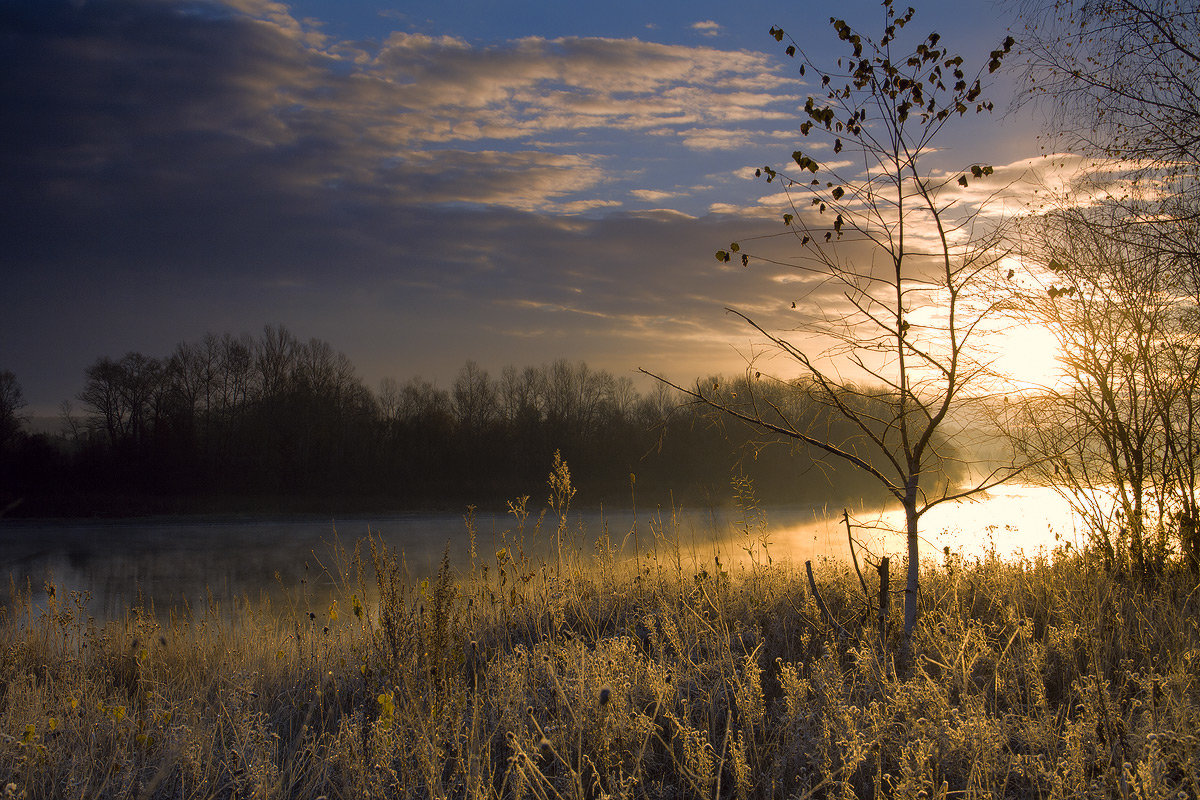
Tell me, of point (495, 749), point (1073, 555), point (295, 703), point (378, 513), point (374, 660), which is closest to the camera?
point (495, 749)

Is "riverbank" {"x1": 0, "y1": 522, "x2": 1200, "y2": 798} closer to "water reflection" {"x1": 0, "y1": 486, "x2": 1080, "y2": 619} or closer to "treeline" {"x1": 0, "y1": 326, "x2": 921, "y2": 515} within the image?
"water reflection" {"x1": 0, "y1": 486, "x2": 1080, "y2": 619}

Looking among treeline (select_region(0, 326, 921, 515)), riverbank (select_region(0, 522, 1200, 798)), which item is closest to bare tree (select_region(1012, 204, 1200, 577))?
riverbank (select_region(0, 522, 1200, 798))

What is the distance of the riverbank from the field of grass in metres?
0.02

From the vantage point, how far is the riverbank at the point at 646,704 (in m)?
2.65

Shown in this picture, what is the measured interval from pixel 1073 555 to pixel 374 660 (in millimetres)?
6006

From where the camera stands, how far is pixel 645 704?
3.32 meters

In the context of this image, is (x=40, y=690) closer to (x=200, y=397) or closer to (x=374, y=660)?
(x=374, y=660)

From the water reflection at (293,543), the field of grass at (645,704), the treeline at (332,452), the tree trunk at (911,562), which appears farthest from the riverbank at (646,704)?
the treeline at (332,452)

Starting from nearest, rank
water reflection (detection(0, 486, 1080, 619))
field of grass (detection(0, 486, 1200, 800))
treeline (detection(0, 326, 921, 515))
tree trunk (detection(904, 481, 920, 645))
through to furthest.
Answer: field of grass (detection(0, 486, 1200, 800)), tree trunk (detection(904, 481, 920, 645)), water reflection (detection(0, 486, 1080, 619)), treeline (detection(0, 326, 921, 515))

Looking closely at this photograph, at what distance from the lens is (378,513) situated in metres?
38.0

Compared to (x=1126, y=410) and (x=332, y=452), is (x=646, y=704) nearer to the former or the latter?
(x=1126, y=410)

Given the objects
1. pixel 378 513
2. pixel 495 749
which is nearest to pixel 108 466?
pixel 378 513

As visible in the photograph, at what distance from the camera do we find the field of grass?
263 centimetres

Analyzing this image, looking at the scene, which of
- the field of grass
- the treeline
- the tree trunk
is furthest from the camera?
the treeline
